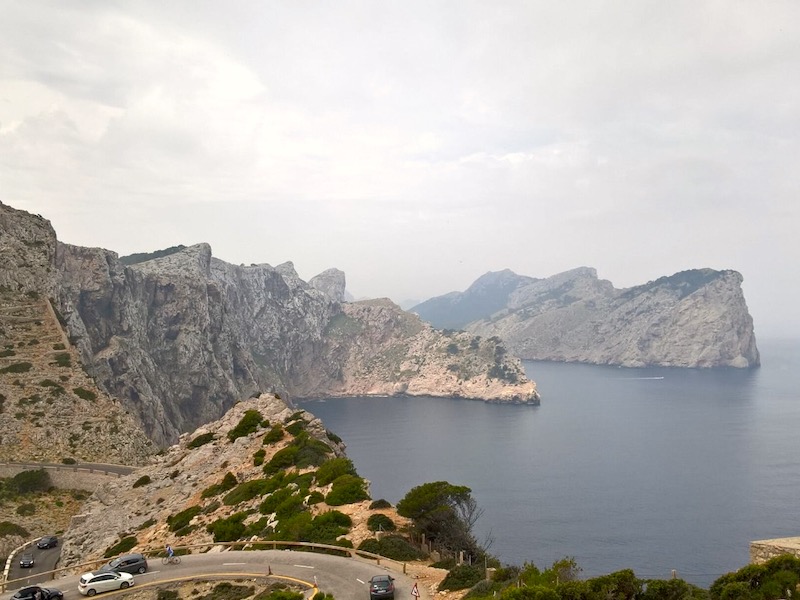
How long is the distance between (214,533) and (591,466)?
114m

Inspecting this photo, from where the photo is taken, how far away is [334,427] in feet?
652

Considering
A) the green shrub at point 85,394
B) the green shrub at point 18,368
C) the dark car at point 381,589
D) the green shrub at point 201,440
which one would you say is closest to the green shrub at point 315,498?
the dark car at point 381,589

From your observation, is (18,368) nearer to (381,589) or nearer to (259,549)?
(259,549)

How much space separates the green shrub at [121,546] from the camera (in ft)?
150

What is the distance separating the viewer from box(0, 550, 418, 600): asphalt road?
90.4 ft

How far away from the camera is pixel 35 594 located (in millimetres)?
29719

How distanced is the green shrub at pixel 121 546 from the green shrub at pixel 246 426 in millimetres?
17882

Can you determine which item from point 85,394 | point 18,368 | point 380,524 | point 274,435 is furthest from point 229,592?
point 18,368

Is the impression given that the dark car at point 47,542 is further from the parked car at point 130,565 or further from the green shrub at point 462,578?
the green shrub at point 462,578

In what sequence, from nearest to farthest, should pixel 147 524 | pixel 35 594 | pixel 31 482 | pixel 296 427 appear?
pixel 35 594
pixel 147 524
pixel 296 427
pixel 31 482

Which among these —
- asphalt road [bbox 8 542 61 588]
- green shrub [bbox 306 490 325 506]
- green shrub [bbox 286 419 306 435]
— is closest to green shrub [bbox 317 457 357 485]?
green shrub [bbox 306 490 325 506]

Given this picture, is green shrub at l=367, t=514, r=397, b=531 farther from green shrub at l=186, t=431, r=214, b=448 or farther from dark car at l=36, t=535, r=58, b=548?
dark car at l=36, t=535, r=58, b=548

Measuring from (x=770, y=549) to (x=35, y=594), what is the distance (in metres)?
36.0

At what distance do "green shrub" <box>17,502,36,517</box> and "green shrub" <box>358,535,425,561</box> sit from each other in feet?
174
